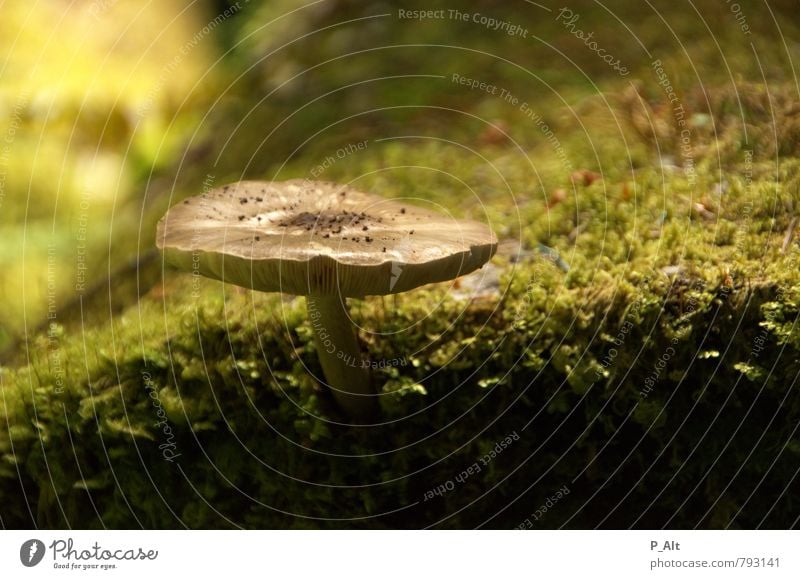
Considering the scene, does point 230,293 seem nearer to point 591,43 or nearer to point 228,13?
point 591,43

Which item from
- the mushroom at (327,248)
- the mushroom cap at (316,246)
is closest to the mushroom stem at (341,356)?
the mushroom at (327,248)

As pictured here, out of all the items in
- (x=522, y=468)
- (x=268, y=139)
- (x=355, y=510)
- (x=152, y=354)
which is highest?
(x=268, y=139)

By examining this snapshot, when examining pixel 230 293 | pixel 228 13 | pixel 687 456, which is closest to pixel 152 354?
pixel 230 293

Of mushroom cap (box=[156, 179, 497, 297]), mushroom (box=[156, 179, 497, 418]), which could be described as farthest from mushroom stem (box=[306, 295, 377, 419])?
mushroom cap (box=[156, 179, 497, 297])

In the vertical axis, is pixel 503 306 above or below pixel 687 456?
above

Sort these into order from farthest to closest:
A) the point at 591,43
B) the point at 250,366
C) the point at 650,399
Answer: the point at 591,43
the point at 250,366
the point at 650,399

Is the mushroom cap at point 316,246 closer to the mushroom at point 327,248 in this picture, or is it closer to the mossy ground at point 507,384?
the mushroom at point 327,248

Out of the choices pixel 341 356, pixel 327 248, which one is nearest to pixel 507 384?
pixel 341 356
